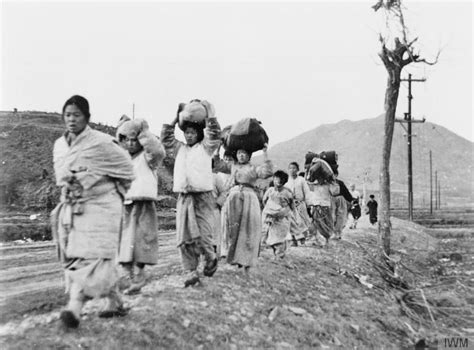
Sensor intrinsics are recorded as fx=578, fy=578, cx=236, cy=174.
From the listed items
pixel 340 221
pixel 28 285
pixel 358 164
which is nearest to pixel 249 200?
pixel 28 285

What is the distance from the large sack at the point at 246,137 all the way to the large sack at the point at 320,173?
520 cm

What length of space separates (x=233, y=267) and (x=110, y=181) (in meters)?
4.32

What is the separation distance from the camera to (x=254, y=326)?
708 cm

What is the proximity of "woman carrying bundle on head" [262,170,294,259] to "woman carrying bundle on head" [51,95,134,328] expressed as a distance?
5.85 meters

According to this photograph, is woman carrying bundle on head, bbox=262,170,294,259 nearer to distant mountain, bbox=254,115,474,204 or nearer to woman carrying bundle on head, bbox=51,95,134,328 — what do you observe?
woman carrying bundle on head, bbox=51,95,134,328

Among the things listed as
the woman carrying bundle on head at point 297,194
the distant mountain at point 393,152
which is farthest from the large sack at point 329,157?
the distant mountain at point 393,152

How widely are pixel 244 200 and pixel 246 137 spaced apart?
97 cm

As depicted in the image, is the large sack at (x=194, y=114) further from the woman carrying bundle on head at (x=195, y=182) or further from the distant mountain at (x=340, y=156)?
the distant mountain at (x=340, y=156)

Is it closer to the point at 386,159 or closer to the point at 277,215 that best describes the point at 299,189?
the point at 277,215

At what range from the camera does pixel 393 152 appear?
454 ft

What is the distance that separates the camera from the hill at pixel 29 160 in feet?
87.1

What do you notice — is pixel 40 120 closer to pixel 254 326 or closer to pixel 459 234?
pixel 459 234

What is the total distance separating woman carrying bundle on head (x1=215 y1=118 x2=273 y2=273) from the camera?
872 centimetres

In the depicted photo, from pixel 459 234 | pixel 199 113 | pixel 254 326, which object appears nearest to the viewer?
pixel 254 326
